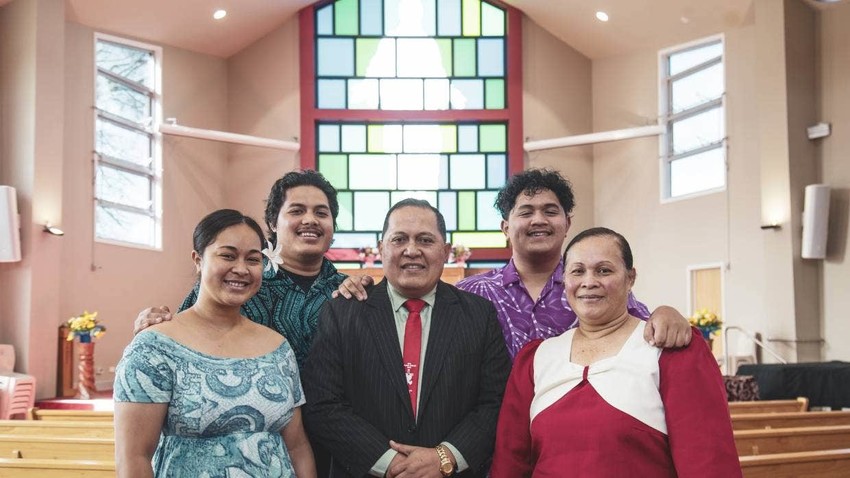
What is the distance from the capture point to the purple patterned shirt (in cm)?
280

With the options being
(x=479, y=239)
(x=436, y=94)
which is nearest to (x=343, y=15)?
(x=436, y=94)

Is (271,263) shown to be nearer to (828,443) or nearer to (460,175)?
(828,443)

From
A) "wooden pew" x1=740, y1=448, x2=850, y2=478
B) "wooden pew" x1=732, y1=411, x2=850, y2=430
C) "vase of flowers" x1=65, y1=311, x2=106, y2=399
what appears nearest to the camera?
"wooden pew" x1=740, y1=448, x2=850, y2=478

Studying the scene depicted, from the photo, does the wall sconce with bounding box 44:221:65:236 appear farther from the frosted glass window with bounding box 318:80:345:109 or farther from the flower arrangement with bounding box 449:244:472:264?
the flower arrangement with bounding box 449:244:472:264

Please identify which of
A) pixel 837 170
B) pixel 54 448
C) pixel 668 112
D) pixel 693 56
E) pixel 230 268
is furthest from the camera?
pixel 668 112

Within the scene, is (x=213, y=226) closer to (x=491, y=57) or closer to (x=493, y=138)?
(x=493, y=138)

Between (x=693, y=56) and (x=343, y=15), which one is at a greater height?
(x=343, y=15)

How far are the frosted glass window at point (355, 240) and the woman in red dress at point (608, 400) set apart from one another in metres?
10.3

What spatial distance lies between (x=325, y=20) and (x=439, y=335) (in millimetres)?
11092

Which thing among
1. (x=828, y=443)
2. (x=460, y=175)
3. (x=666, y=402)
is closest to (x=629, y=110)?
(x=460, y=175)

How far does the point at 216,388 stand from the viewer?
221 centimetres

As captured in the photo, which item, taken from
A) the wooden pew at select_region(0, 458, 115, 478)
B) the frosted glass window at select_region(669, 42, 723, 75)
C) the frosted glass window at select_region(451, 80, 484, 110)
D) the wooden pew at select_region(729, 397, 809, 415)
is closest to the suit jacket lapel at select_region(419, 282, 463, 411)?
the wooden pew at select_region(0, 458, 115, 478)

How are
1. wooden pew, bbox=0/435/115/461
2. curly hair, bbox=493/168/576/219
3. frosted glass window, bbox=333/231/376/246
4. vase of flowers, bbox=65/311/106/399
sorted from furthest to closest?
frosted glass window, bbox=333/231/376/246, vase of flowers, bbox=65/311/106/399, wooden pew, bbox=0/435/115/461, curly hair, bbox=493/168/576/219

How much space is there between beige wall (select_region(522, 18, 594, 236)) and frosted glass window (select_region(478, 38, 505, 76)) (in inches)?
13.1
